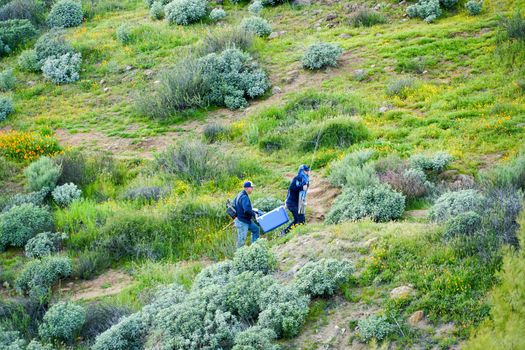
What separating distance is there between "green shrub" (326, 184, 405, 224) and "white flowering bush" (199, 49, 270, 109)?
281 inches

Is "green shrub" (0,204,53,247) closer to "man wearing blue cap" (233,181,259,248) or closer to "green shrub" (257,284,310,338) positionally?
"man wearing blue cap" (233,181,259,248)

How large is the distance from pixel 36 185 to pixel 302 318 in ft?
28.2

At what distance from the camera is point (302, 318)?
25.4 ft

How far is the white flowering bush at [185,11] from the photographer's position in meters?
22.5

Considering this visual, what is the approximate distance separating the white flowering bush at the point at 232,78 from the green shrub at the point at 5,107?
613 centimetres

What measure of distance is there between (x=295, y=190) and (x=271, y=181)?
225 centimetres

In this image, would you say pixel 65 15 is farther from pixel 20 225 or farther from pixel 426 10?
pixel 20 225

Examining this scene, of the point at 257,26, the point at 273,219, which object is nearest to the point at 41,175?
the point at 273,219

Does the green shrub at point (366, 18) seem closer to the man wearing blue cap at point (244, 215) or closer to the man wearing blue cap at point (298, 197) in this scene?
the man wearing blue cap at point (298, 197)

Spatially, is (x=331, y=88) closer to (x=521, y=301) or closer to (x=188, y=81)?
(x=188, y=81)

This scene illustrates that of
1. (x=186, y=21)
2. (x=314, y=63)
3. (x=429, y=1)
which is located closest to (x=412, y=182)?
(x=314, y=63)

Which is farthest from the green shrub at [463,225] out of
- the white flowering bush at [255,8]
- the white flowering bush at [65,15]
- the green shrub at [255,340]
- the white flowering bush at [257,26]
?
the white flowering bush at [65,15]

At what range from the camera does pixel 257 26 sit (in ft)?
68.5

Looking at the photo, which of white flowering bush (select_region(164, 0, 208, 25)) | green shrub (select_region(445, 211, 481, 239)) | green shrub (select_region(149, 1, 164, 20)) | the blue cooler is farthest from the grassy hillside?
green shrub (select_region(149, 1, 164, 20))
